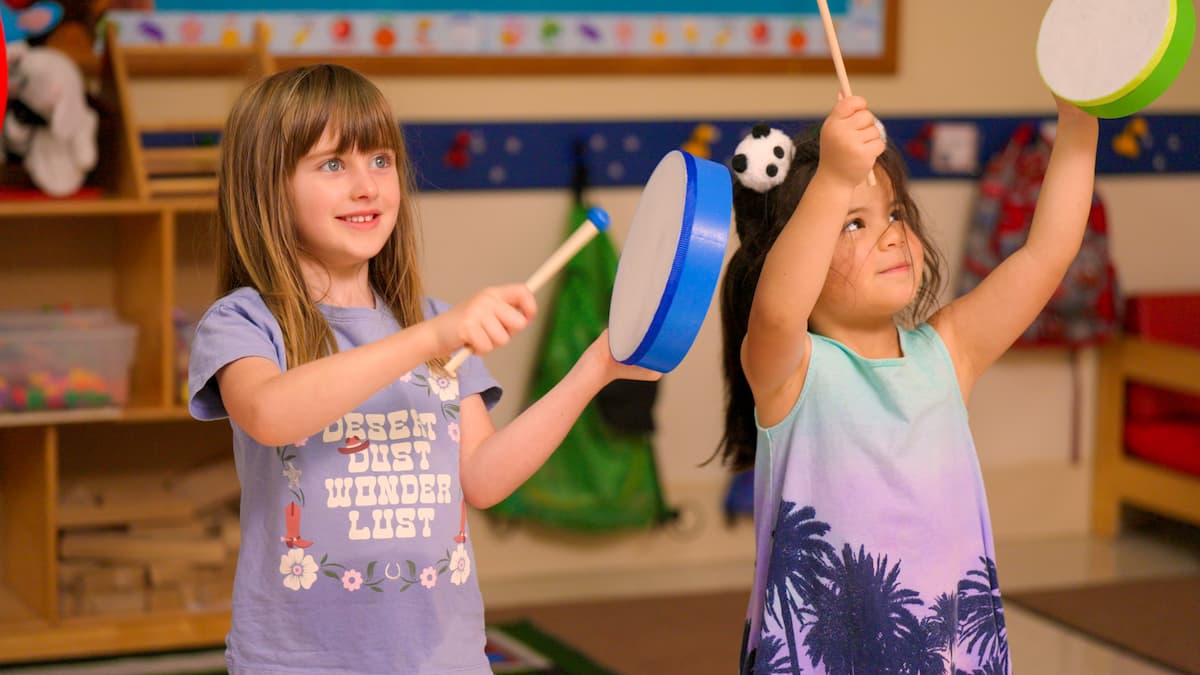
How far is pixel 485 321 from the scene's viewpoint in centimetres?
121

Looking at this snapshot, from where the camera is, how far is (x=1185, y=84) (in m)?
3.85

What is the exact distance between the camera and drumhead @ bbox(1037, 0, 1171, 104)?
4.90 feet

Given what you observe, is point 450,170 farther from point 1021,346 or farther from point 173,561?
point 1021,346

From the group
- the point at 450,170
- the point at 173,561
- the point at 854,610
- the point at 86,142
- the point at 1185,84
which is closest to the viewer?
the point at 854,610

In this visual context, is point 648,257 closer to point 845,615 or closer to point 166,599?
point 845,615

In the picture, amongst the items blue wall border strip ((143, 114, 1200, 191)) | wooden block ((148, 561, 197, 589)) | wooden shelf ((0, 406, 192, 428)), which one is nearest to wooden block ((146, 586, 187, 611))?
Result: wooden block ((148, 561, 197, 589))

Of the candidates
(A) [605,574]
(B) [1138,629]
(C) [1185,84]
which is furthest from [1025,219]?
(A) [605,574]

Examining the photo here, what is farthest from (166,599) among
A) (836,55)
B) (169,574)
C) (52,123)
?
(836,55)

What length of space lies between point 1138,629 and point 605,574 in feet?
3.82

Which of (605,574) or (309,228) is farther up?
(309,228)

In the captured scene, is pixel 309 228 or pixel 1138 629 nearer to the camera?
pixel 309 228

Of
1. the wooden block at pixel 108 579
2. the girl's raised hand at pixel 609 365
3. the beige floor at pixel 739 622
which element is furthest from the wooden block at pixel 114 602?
the girl's raised hand at pixel 609 365

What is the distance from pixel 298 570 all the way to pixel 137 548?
1673 millimetres

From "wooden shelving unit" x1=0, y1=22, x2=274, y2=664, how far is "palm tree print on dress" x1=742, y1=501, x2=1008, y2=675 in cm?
161
